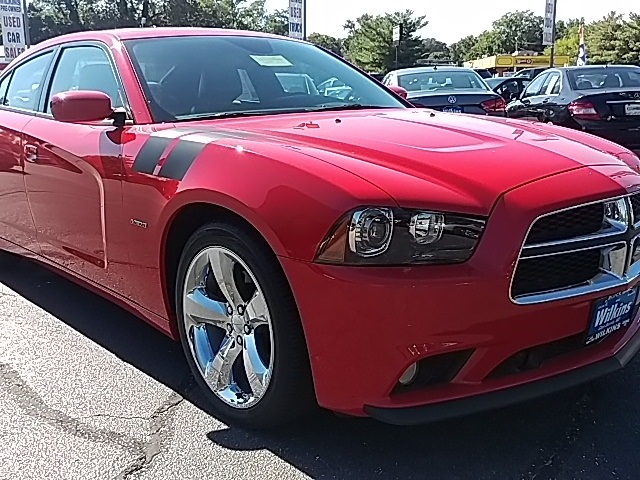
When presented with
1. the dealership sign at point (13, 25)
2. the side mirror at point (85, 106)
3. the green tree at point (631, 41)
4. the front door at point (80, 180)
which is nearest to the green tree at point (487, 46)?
the green tree at point (631, 41)

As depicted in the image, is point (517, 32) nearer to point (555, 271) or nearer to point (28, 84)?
point (28, 84)

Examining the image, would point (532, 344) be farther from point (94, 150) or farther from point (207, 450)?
point (94, 150)

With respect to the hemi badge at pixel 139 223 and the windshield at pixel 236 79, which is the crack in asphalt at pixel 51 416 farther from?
the windshield at pixel 236 79

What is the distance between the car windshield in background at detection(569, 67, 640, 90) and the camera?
9.70m

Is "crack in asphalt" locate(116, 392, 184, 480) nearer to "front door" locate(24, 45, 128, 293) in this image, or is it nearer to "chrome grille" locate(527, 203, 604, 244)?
"front door" locate(24, 45, 128, 293)

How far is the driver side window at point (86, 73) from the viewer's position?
3568 millimetres

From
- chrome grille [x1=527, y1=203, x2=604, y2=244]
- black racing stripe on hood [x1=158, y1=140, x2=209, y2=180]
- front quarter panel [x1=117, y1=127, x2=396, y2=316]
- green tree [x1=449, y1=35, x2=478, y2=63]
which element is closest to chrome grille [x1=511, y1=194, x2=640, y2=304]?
chrome grille [x1=527, y1=203, x2=604, y2=244]

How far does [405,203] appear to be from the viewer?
229cm

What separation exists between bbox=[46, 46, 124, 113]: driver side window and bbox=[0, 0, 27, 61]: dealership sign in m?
11.9

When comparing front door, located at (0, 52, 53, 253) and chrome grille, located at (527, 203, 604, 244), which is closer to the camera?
chrome grille, located at (527, 203, 604, 244)

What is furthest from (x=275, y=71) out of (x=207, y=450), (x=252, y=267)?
(x=207, y=450)

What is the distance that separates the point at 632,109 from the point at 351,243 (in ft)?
25.1

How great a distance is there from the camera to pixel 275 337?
A: 8.38 feet

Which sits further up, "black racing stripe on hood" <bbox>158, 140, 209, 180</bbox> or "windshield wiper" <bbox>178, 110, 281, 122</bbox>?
"windshield wiper" <bbox>178, 110, 281, 122</bbox>
